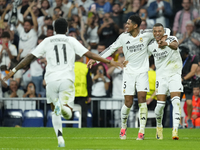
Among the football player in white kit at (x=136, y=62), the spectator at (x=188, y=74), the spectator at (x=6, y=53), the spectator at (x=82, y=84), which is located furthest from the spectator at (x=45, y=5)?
the football player in white kit at (x=136, y=62)

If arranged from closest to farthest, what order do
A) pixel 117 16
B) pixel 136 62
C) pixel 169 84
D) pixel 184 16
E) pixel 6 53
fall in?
pixel 136 62 → pixel 169 84 → pixel 6 53 → pixel 184 16 → pixel 117 16

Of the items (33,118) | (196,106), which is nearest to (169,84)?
(196,106)

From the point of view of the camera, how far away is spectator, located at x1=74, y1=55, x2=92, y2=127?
14508 mm

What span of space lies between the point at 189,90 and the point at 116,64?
748 centimetres

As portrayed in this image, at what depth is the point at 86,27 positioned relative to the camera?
17391 millimetres

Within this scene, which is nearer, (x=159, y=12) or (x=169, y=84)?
(x=169, y=84)

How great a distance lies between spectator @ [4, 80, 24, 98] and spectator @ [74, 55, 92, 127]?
2.42 metres

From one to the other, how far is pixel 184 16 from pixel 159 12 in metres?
0.96

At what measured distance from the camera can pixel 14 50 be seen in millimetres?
17141

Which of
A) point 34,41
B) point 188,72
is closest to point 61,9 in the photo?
point 34,41

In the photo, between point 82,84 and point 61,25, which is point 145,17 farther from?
point 61,25

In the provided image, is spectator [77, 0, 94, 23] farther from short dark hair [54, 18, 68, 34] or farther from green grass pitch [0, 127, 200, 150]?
short dark hair [54, 18, 68, 34]

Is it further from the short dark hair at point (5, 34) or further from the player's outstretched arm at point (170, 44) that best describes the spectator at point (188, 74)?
the short dark hair at point (5, 34)

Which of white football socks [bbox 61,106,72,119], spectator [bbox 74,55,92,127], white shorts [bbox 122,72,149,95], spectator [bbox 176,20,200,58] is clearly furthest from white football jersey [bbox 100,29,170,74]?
spectator [bbox 176,20,200,58]
